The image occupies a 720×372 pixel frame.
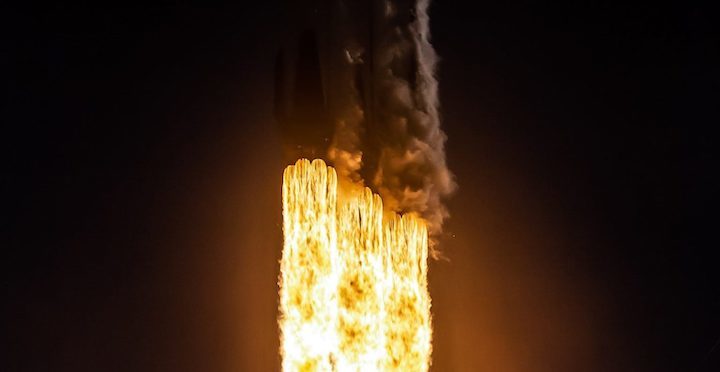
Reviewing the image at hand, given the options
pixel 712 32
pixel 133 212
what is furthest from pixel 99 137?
pixel 712 32

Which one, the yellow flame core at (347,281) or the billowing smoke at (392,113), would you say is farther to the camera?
the billowing smoke at (392,113)

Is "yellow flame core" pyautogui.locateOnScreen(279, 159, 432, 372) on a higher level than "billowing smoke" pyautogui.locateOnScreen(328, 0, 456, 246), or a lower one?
lower

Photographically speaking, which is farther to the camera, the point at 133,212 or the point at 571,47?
the point at 571,47

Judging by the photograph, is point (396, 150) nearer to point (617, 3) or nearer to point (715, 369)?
point (617, 3)

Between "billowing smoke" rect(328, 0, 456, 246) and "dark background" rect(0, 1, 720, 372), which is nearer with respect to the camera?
"dark background" rect(0, 1, 720, 372)
